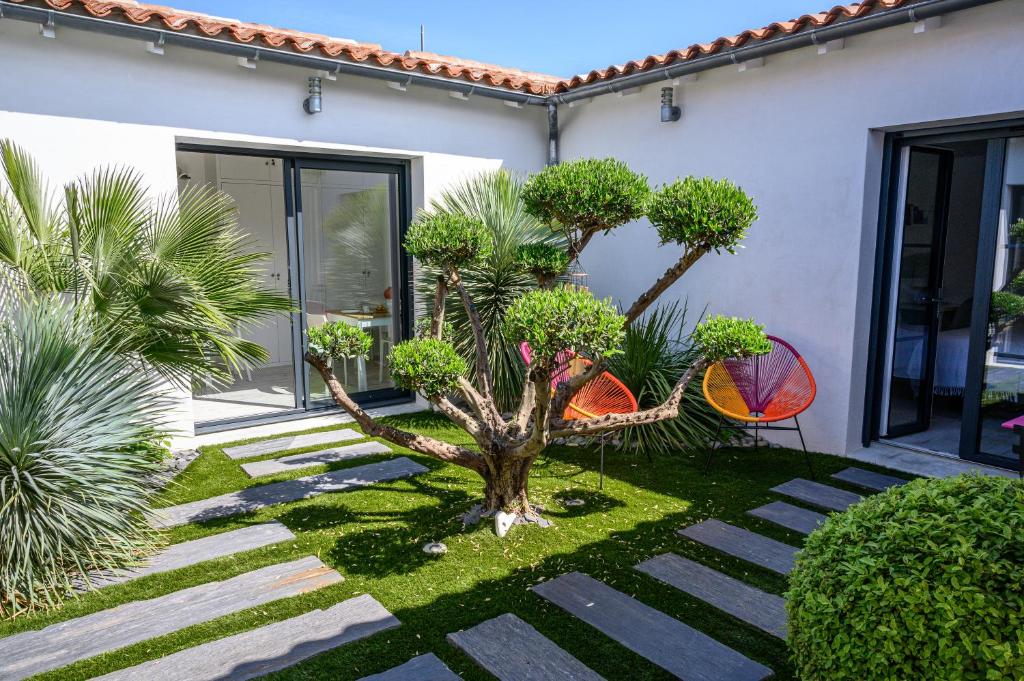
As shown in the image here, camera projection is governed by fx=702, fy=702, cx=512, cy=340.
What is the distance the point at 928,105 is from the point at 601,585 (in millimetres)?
4144

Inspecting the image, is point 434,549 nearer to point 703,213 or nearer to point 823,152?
point 703,213

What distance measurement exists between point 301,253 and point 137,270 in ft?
7.48

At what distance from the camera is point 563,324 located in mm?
3168

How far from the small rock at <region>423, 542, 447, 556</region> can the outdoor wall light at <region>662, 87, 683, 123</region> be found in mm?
4643

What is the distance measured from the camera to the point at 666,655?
9.64ft

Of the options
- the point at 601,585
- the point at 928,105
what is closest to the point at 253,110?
the point at 601,585

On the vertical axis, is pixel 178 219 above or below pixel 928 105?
below

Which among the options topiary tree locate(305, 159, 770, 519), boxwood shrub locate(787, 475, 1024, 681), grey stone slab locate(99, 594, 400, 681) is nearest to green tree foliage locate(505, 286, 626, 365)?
topiary tree locate(305, 159, 770, 519)

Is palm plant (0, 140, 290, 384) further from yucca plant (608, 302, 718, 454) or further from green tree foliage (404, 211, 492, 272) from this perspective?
yucca plant (608, 302, 718, 454)

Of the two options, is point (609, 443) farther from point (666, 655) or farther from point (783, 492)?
point (666, 655)

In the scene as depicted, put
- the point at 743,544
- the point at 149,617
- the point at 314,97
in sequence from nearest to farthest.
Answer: the point at 149,617, the point at 743,544, the point at 314,97

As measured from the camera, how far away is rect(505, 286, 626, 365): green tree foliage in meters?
3.16

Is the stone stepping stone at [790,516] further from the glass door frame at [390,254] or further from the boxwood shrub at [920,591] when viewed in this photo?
the glass door frame at [390,254]

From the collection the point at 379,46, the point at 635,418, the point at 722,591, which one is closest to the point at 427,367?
the point at 635,418
